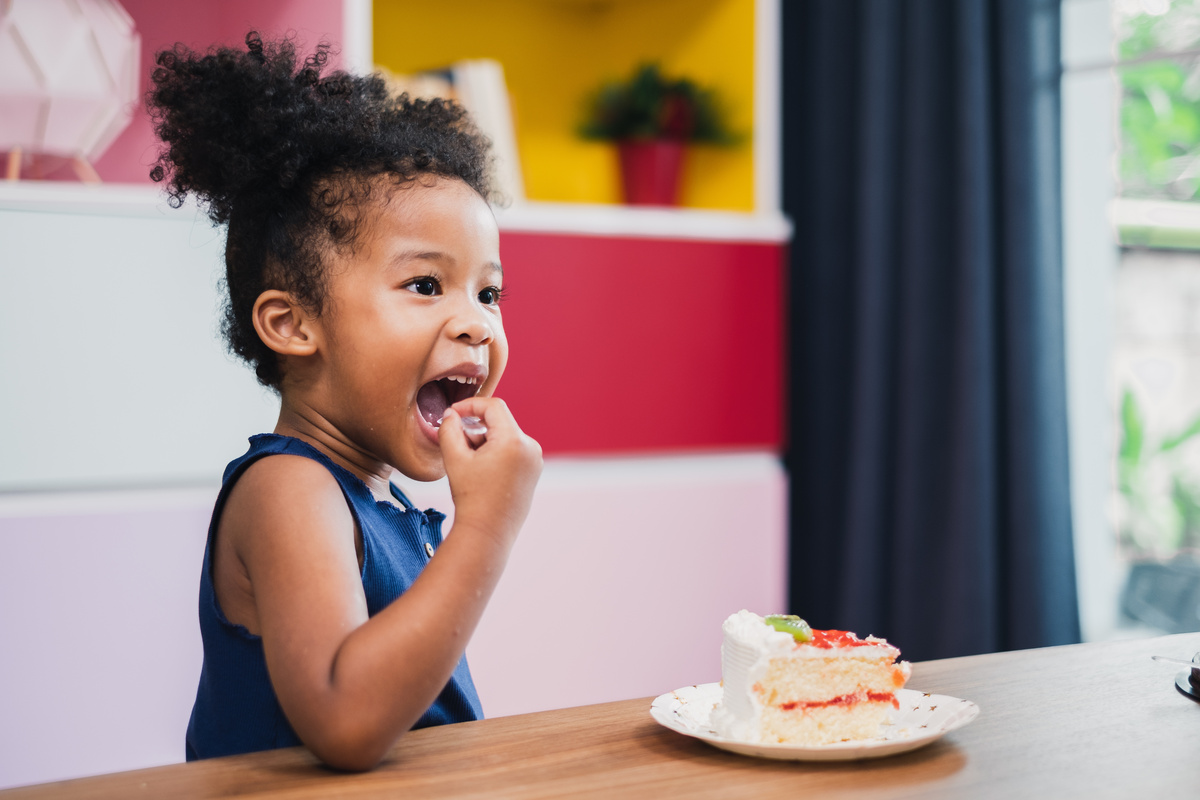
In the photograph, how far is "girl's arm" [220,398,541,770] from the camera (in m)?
0.64

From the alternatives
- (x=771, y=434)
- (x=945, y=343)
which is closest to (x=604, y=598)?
(x=771, y=434)

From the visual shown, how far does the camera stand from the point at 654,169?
2.30 metres

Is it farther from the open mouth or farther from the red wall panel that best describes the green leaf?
the open mouth

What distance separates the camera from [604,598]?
6.49 feet

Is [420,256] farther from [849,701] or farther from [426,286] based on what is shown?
[849,701]

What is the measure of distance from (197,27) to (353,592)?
4.38 feet

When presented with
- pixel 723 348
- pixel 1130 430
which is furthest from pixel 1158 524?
pixel 723 348

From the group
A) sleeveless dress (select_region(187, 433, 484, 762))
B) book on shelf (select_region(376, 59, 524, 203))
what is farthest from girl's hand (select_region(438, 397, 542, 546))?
book on shelf (select_region(376, 59, 524, 203))

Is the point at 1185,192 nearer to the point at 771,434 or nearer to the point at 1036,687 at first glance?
the point at 771,434

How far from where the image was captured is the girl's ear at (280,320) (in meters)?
0.93

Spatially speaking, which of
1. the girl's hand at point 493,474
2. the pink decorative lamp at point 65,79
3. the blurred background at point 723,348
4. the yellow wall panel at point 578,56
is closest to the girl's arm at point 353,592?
the girl's hand at point 493,474

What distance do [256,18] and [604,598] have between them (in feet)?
3.60

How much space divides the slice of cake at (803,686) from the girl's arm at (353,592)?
0.54 ft

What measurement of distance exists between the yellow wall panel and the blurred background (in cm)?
1
